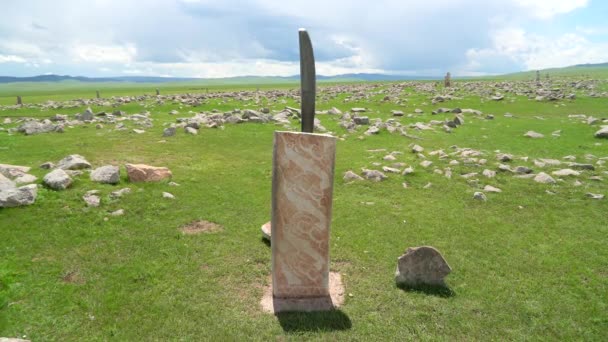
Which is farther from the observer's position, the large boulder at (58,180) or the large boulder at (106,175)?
the large boulder at (106,175)

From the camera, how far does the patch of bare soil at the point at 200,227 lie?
30.5 feet

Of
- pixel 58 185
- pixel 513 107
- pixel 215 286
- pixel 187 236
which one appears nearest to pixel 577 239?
pixel 215 286

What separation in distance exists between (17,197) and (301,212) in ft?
25.8

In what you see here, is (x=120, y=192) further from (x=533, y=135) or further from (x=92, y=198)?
(x=533, y=135)

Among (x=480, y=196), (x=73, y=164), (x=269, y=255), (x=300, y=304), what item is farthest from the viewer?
(x=73, y=164)

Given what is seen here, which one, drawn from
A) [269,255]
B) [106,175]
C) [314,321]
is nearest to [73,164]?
[106,175]

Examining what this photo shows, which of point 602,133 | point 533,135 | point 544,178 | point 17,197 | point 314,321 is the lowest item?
point 314,321

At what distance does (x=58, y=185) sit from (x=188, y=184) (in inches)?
139

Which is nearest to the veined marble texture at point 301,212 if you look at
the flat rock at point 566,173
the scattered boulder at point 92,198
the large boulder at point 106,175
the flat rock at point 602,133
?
the scattered boulder at point 92,198

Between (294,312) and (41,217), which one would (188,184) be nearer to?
(41,217)

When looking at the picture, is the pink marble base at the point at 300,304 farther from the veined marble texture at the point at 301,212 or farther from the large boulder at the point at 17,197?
the large boulder at the point at 17,197

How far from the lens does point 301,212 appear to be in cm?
603

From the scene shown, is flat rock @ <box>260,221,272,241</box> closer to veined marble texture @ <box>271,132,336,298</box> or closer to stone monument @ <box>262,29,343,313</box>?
Result: stone monument @ <box>262,29,343,313</box>

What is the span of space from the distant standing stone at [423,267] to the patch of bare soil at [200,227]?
4.59 metres
